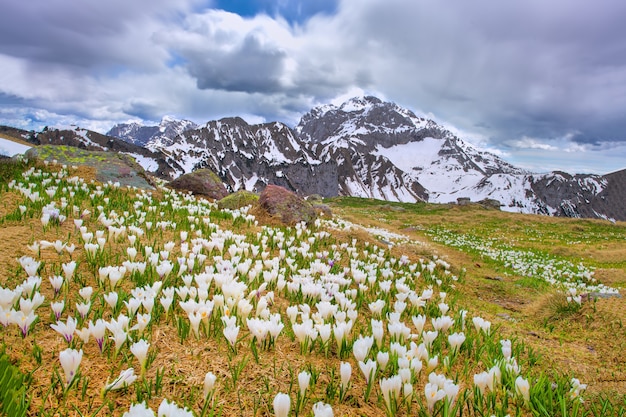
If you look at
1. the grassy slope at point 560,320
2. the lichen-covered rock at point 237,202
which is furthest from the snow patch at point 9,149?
the grassy slope at point 560,320

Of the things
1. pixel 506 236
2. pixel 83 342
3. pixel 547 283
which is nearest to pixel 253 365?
pixel 83 342

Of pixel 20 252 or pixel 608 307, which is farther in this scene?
pixel 608 307

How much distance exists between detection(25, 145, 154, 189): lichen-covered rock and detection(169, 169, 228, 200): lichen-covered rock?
3413 mm

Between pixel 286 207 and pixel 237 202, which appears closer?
pixel 286 207

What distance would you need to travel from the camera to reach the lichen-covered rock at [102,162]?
1539cm

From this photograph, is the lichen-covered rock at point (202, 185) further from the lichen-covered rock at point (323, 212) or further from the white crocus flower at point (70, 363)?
the white crocus flower at point (70, 363)

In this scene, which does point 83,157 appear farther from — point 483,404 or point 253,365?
point 483,404

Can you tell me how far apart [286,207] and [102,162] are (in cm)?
978

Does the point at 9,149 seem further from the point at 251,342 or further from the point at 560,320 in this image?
the point at 560,320

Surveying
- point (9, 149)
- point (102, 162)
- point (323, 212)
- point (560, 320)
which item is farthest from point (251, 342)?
point (9, 149)

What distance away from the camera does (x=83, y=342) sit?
3.42m

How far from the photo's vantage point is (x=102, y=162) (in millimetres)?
17109

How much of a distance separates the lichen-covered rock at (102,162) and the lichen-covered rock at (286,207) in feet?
18.0

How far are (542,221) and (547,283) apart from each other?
1456 inches
